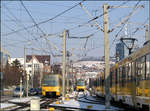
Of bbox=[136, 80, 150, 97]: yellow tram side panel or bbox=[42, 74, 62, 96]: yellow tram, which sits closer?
bbox=[136, 80, 150, 97]: yellow tram side panel

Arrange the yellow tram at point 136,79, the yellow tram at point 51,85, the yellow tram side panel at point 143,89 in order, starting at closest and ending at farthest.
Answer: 1. the yellow tram side panel at point 143,89
2. the yellow tram at point 136,79
3. the yellow tram at point 51,85

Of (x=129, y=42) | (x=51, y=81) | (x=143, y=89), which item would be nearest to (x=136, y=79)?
(x=143, y=89)

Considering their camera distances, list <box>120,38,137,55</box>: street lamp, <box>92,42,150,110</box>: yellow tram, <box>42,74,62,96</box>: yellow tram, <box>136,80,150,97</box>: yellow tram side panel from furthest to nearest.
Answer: <box>42,74,62,96</box>: yellow tram, <box>120,38,137,55</box>: street lamp, <box>92,42,150,110</box>: yellow tram, <box>136,80,150,97</box>: yellow tram side panel

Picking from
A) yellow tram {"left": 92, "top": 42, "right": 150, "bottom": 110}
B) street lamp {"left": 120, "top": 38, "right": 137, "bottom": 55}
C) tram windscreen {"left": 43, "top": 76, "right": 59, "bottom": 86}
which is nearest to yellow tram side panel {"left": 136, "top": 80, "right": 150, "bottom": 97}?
yellow tram {"left": 92, "top": 42, "right": 150, "bottom": 110}

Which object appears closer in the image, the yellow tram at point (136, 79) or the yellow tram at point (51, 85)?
the yellow tram at point (136, 79)

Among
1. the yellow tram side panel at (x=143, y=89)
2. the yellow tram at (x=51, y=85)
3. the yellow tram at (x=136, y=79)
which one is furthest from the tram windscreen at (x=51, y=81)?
the yellow tram side panel at (x=143, y=89)

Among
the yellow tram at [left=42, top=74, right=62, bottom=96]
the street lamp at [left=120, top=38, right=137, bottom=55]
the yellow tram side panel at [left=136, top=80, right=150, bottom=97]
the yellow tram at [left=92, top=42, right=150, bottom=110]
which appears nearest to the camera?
the yellow tram side panel at [left=136, top=80, right=150, bottom=97]

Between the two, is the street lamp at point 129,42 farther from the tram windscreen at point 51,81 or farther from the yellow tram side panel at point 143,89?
the yellow tram side panel at point 143,89

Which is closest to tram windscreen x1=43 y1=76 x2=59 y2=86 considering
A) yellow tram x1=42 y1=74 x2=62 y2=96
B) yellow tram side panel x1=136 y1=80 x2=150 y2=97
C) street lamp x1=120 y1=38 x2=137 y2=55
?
yellow tram x1=42 y1=74 x2=62 y2=96

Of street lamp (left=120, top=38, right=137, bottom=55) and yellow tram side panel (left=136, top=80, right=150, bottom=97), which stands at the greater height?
street lamp (left=120, top=38, right=137, bottom=55)

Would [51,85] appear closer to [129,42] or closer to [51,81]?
[51,81]

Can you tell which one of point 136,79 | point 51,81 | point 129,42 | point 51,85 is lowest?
point 51,85

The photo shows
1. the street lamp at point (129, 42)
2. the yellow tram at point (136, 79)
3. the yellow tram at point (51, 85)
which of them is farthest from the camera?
the yellow tram at point (51, 85)

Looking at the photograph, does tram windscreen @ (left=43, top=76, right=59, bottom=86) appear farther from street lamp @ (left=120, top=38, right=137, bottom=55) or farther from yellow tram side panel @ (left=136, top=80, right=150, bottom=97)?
yellow tram side panel @ (left=136, top=80, right=150, bottom=97)
